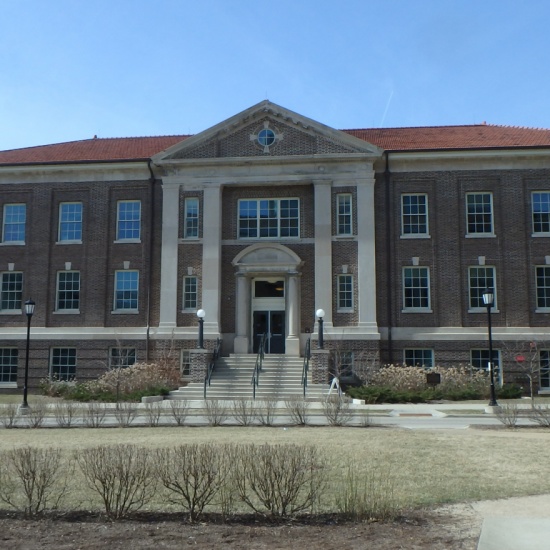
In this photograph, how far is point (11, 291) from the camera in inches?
1377

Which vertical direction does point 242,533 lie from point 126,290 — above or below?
below

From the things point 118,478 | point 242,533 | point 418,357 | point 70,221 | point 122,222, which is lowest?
point 242,533

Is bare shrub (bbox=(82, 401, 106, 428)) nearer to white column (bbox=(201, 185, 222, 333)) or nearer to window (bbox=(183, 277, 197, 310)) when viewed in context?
white column (bbox=(201, 185, 222, 333))

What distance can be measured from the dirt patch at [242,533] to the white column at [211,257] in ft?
81.0

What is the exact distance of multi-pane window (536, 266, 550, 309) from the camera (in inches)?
1268

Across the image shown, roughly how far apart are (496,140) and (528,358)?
1100 centimetres

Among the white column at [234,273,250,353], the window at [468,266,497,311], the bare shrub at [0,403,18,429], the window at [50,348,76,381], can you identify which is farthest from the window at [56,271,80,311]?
the window at [468,266,497,311]

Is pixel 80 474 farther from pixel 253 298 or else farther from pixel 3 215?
pixel 3 215

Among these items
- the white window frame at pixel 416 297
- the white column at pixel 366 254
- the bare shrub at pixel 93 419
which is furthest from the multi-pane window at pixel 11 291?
the white window frame at pixel 416 297

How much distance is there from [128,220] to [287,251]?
8.31m

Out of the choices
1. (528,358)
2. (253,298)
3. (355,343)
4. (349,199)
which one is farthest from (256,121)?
(528,358)

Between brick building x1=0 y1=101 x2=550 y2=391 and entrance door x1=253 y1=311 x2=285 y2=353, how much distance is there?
0.18 feet

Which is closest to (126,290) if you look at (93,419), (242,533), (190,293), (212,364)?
(190,293)

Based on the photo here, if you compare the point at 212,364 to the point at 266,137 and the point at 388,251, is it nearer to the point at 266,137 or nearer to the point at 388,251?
the point at 388,251
